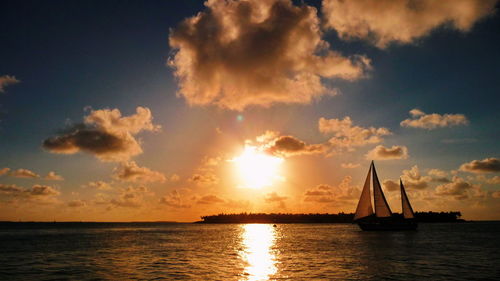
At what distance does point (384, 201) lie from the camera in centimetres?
9994

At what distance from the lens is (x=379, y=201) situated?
328ft

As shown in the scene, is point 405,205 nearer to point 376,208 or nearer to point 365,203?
point 376,208

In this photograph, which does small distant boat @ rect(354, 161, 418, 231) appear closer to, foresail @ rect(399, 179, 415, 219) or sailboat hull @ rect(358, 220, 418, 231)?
sailboat hull @ rect(358, 220, 418, 231)

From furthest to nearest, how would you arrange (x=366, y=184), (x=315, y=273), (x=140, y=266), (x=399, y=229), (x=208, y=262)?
1. (x=399, y=229)
2. (x=366, y=184)
3. (x=208, y=262)
4. (x=140, y=266)
5. (x=315, y=273)

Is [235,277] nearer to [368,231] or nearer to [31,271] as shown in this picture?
[31,271]

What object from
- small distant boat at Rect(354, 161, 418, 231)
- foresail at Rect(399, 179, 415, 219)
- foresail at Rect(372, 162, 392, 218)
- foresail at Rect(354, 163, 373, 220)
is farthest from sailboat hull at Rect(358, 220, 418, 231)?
foresail at Rect(354, 163, 373, 220)

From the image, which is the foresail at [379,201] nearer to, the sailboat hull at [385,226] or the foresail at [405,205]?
the sailboat hull at [385,226]

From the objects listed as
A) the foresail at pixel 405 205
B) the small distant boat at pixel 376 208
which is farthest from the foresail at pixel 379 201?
the foresail at pixel 405 205

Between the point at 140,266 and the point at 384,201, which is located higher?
the point at 384,201

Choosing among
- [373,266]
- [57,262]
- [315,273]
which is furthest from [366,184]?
[57,262]

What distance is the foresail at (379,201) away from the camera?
98.8 metres

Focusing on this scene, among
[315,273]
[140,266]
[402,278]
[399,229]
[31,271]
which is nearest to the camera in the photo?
[402,278]

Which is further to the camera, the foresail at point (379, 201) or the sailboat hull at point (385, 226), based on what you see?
the sailboat hull at point (385, 226)

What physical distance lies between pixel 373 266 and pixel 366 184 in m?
60.4
